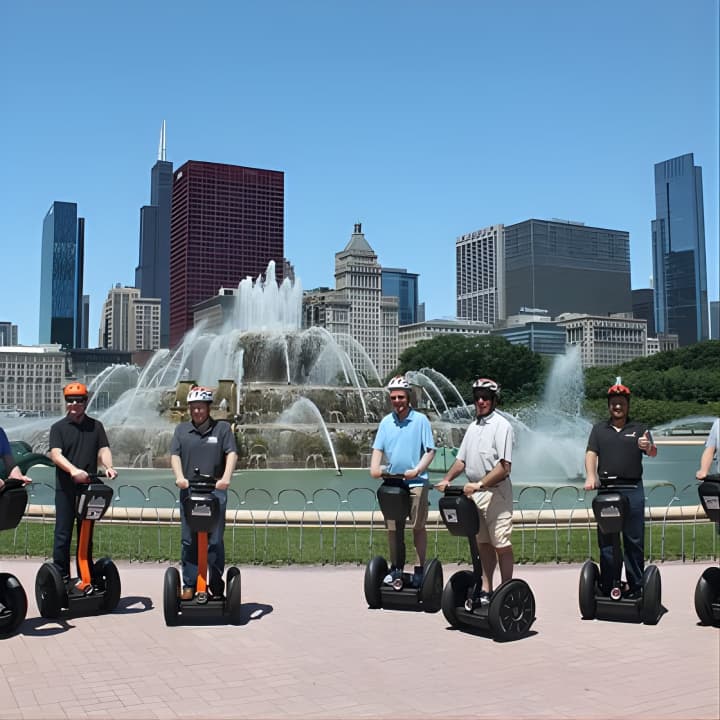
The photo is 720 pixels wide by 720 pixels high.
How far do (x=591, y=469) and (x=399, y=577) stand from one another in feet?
6.53

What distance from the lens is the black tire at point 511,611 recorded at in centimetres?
696

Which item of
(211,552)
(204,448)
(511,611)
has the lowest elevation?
(511,611)

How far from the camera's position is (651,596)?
7379 millimetres

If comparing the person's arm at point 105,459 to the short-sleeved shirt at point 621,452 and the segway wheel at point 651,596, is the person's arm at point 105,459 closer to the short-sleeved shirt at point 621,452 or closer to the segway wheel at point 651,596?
the short-sleeved shirt at point 621,452

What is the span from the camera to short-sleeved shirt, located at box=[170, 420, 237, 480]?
24.7 ft

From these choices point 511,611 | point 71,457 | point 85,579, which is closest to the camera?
point 511,611

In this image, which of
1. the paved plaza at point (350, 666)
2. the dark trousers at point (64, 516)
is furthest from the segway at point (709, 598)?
the dark trousers at point (64, 516)

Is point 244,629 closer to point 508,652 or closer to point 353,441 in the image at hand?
point 508,652

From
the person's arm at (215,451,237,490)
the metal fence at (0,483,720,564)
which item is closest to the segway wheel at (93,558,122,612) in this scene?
the person's arm at (215,451,237,490)

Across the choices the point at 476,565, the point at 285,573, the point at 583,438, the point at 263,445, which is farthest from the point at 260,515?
the point at 583,438

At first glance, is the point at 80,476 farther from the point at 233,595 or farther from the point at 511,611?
the point at 511,611

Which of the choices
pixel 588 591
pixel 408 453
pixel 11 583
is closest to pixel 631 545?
pixel 588 591

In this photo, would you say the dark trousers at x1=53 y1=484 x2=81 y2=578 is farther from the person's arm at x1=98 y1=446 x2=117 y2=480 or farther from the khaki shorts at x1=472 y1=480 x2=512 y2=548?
the khaki shorts at x1=472 y1=480 x2=512 y2=548

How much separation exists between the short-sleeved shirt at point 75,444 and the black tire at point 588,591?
170 inches
